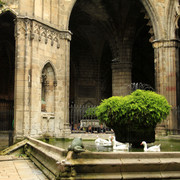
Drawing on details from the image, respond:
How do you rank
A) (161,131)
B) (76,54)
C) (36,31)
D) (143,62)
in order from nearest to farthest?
(36,31) < (161,131) < (76,54) < (143,62)

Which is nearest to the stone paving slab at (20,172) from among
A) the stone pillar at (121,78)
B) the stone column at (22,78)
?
the stone column at (22,78)

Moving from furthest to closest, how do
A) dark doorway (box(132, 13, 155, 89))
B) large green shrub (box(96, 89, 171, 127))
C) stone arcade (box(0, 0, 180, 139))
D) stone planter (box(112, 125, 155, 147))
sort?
dark doorway (box(132, 13, 155, 89)), stone arcade (box(0, 0, 180, 139)), stone planter (box(112, 125, 155, 147)), large green shrub (box(96, 89, 171, 127))

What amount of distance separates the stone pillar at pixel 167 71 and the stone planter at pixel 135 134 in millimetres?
7381

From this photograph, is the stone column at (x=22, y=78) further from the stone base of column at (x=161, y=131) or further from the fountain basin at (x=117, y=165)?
the fountain basin at (x=117, y=165)

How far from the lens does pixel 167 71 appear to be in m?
16.3

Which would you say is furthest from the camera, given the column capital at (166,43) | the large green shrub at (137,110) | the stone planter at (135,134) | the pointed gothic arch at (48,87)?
the column capital at (166,43)

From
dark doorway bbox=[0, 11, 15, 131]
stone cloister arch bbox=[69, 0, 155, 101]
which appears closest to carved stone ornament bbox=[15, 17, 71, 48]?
stone cloister arch bbox=[69, 0, 155, 101]

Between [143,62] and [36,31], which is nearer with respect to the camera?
[36,31]

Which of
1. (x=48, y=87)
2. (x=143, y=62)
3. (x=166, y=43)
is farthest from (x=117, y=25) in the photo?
(x=48, y=87)

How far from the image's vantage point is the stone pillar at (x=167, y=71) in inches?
639

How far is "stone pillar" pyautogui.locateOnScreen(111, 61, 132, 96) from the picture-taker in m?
20.4

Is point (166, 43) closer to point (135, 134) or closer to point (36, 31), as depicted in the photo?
point (36, 31)

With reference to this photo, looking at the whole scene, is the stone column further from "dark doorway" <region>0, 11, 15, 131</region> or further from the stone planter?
"dark doorway" <region>0, 11, 15, 131</region>

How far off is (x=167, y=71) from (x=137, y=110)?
8.28 metres
